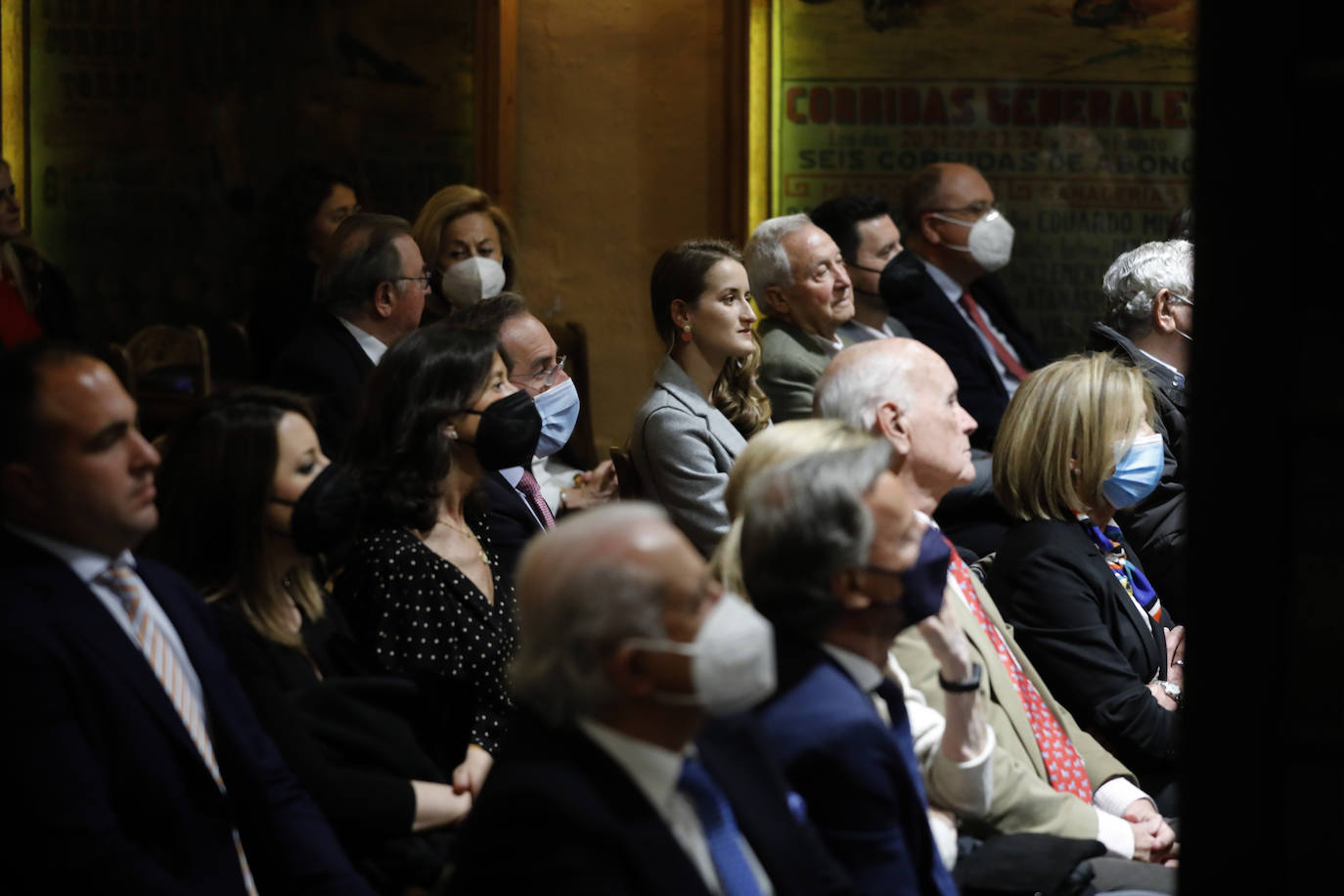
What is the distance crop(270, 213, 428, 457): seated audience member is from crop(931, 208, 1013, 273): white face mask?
2372 millimetres

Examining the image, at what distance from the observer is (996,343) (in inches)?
263

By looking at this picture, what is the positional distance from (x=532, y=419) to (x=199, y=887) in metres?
1.51

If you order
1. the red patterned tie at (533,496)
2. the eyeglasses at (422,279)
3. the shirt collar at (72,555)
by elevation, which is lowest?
the red patterned tie at (533,496)

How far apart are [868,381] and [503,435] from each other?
0.80 meters

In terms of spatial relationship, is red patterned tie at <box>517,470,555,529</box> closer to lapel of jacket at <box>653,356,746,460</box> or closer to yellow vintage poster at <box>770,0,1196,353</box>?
lapel of jacket at <box>653,356,746,460</box>

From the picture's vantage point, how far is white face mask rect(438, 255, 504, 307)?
5.77 m

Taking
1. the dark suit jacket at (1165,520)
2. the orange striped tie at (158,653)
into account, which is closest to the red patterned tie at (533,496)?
the dark suit jacket at (1165,520)

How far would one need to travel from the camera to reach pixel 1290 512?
219 cm

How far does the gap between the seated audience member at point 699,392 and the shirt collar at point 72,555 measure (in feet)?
7.64

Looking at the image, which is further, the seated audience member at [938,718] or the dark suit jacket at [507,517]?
the dark suit jacket at [507,517]

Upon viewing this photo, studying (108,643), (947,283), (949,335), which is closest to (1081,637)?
(108,643)

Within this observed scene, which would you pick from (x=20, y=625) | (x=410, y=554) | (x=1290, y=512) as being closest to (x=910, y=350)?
(x=410, y=554)

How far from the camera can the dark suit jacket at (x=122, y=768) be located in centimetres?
255

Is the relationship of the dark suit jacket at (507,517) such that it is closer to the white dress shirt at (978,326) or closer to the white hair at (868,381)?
the white hair at (868,381)
